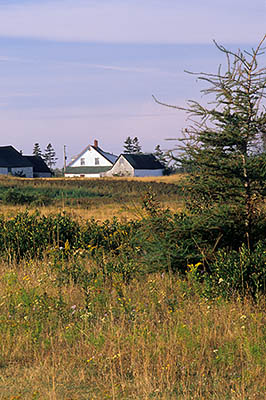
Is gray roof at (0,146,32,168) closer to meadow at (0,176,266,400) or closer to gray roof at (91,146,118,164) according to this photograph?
gray roof at (91,146,118,164)

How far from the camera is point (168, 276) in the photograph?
8.12m

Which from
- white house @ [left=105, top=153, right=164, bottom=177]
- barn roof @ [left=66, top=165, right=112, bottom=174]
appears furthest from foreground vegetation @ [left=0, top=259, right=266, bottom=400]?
barn roof @ [left=66, top=165, right=112, bottom=174]

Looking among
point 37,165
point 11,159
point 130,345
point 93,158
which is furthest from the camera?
point 93,158

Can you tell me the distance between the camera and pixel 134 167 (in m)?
85.2

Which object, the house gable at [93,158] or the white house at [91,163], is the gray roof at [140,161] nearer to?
the white house at [91,163]

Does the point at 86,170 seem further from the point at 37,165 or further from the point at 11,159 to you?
the point at 11,159

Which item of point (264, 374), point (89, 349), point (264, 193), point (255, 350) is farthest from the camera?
point (264, 193)

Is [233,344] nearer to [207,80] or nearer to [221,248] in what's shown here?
[221,248]

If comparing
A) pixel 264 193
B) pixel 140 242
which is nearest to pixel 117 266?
pixel 140 242

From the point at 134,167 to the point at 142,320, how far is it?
3124 inches

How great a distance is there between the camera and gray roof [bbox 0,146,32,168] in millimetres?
79812

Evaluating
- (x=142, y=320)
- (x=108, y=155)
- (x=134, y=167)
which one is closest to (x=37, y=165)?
(x=108, y=155)

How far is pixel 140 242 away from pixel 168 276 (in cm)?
94

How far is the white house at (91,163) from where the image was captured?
3610 inches
